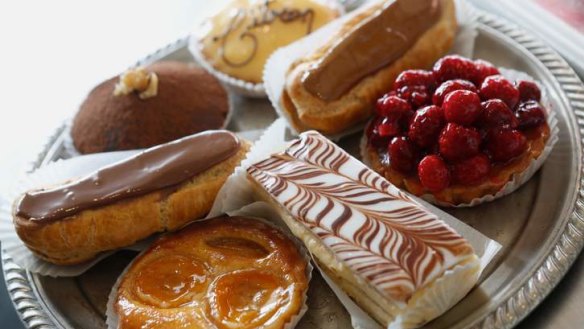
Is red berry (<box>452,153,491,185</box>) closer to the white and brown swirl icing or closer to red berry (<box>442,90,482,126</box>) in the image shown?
red berry (<box>442,90,482,126</box>)

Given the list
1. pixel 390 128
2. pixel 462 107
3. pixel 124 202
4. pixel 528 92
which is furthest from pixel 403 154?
pixel 124 202

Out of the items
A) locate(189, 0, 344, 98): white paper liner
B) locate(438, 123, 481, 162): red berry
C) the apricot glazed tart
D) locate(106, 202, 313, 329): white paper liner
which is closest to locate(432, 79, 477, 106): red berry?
the apricot glazed tart

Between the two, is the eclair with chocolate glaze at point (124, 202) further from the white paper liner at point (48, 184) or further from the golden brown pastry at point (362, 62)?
the golden brown pastry at point (362, 62)

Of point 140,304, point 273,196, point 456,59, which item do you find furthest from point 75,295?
point 456,59

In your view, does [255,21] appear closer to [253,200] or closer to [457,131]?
[253,200]

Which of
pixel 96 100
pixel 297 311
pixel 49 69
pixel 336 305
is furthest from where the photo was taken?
pixel 49 69

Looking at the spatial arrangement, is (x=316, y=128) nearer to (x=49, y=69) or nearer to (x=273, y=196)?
(x=273, y=196)
